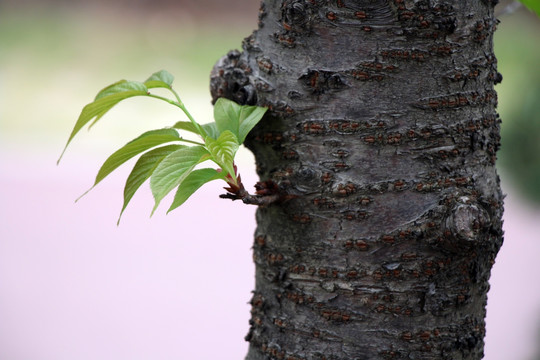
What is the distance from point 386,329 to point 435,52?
25 centimetres

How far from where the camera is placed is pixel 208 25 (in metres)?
5.86

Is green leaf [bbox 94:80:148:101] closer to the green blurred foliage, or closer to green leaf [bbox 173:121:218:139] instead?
green leaf [bbox 173:121:218:139]

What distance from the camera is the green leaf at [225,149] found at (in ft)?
1.68

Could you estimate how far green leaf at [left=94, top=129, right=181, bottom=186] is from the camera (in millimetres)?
530

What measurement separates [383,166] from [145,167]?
21 centimetres

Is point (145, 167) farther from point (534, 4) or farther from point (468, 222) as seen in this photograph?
point (534, 4)

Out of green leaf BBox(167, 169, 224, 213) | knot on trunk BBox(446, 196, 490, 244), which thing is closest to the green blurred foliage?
knot on trunk BBox(446, 196, 490, 244)

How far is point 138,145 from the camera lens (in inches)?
20.9

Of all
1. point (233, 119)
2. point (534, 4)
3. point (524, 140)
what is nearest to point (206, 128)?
point (233, 119)

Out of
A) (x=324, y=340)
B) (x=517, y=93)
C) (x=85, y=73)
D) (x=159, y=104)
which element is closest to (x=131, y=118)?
(x=159, y=104)

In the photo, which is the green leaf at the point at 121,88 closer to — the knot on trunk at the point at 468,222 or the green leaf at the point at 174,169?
the green leaf at the point at 174,169

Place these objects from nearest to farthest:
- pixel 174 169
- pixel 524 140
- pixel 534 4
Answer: pixel 174 169
pixel 534 4
pixel 524 140

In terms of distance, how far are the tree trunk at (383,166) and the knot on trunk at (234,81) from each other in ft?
0.05

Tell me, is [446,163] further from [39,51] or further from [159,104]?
[39,51]
